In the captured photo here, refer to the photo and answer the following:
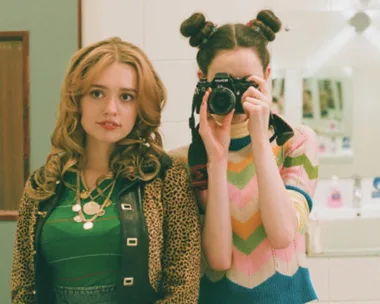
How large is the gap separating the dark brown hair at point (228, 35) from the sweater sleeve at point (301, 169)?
18 centimetres

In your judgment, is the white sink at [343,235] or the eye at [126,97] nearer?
the eye at [126,97]

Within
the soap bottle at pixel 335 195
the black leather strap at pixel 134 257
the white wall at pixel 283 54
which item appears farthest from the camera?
the soap bottle at pixel 335 195

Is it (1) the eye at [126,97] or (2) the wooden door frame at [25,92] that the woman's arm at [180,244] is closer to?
(1) the eye at [126,97]

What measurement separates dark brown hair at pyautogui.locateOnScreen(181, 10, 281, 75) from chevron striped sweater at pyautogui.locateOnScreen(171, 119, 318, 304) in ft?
0.53

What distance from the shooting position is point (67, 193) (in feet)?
3.03

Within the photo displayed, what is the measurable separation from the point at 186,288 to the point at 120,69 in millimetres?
453

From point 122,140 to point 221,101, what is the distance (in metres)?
0.23

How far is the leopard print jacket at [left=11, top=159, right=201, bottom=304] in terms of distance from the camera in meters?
0.87

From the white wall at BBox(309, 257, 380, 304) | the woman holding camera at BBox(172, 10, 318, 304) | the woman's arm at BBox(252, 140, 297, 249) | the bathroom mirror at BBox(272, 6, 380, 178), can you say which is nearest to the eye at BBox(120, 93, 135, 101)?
the woman holding camera at BBox(172, 10, 318, 304)

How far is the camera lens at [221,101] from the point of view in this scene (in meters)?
0.85

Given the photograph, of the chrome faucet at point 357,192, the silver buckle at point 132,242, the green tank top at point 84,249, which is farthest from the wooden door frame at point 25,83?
the chrome faucet at point 357,192

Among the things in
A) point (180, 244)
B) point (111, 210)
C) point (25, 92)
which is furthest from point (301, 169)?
point (25, 92)

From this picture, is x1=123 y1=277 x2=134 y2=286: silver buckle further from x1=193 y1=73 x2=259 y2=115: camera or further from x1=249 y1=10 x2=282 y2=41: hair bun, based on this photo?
x1=249 y1=10 x2=282 y2=41: hair bun

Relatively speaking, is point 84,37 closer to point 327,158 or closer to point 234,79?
point 234,79
